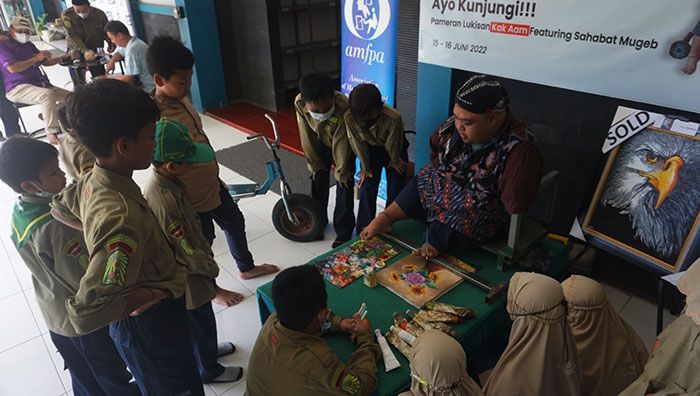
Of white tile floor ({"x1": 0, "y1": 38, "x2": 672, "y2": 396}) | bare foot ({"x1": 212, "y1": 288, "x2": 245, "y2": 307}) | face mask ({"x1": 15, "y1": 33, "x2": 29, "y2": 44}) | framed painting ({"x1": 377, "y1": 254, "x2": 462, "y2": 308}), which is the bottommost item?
white tile floor ({"x1": 0, "y1": 38, "x2": 672, "y2": 396})

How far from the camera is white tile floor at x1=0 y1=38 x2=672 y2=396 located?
7.23ft

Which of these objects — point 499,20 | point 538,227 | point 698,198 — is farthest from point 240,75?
point 698,198

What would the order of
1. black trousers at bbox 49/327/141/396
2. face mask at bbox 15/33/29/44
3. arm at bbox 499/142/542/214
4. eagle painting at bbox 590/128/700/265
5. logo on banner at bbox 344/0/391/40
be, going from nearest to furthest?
black trousers at bbox 49/327/141/396, arm at bbox 499/142/542/214, eagle painting at bbox 590/128/700/265, logo on banner at bbox 344/0/391/40, face mask at bbox 15/33/29/44

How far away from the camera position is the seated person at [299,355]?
4.49 feet

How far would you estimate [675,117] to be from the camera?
2062 millimetres

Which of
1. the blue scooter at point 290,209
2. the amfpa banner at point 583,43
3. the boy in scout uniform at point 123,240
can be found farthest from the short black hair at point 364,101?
the boy in scout uniform at point 123,240

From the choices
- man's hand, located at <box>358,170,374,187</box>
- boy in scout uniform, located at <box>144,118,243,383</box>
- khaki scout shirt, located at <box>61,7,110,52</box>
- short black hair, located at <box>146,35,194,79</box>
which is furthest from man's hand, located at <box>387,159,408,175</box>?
khaki scout shirt, located at <box>61,7,110,52</box>

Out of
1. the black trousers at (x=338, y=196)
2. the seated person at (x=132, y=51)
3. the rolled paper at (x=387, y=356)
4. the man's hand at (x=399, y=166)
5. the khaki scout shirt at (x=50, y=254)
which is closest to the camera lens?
the khaki scout shirt at (x=50, y=254)

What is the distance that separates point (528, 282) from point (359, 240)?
1068 millimetres

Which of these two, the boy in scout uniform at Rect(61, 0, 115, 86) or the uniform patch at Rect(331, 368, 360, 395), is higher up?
the boy in scout uniform at Rect(61, 0, 115, 86)

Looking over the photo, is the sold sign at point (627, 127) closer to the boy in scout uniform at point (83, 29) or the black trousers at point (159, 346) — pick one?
the black trousers at point (159, 346)

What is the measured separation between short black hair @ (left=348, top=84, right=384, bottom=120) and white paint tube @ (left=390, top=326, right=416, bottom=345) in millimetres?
1285

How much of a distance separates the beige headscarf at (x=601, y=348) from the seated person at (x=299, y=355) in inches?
28.2

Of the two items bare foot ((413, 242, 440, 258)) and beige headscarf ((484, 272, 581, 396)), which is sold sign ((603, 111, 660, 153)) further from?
beige headscarf ((484, 272, 581, 396))
